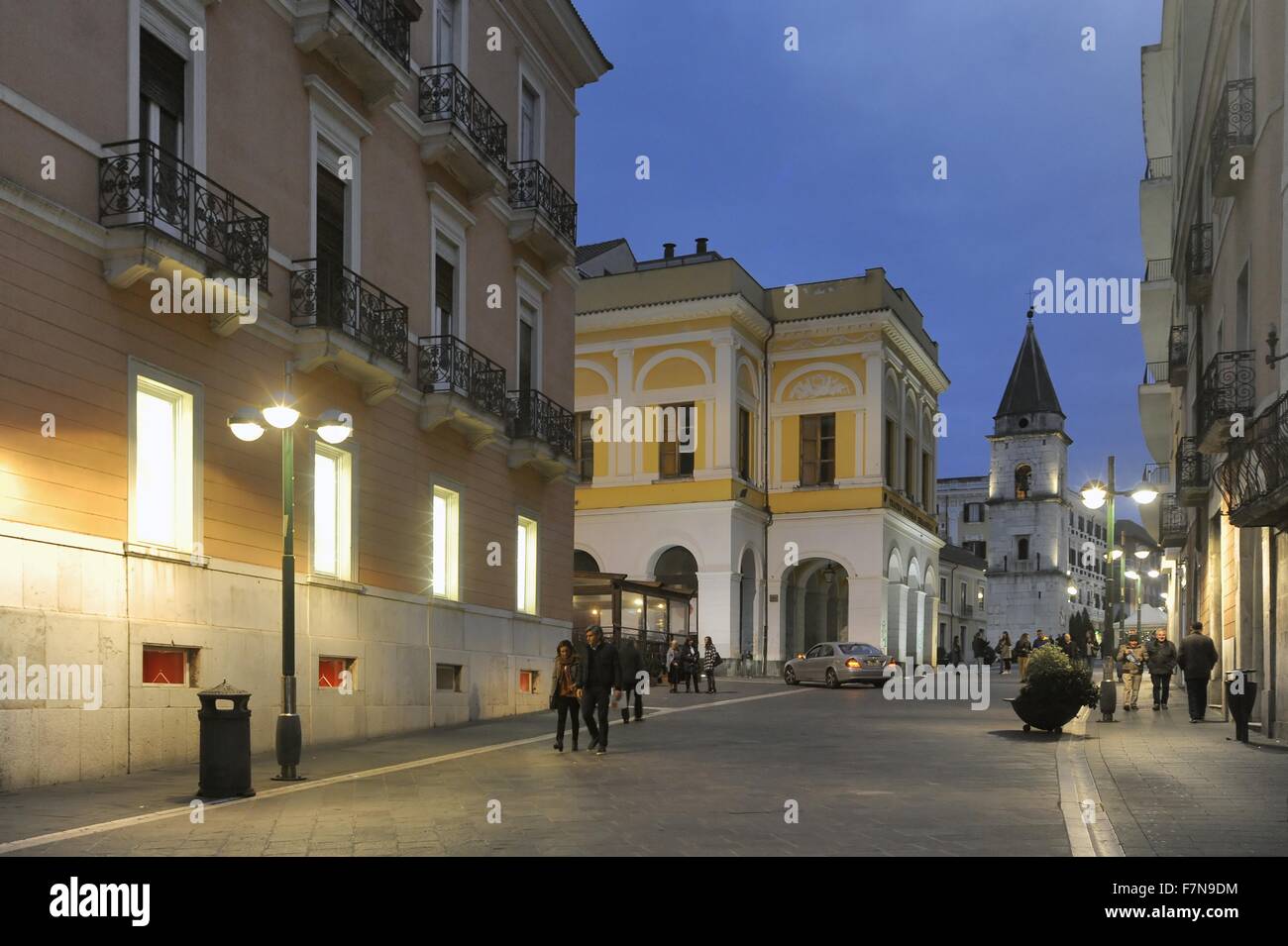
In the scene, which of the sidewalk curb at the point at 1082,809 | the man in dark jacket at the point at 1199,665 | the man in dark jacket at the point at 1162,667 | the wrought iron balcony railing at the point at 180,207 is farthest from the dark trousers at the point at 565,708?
the man in dark jacket at the point at 1162,667

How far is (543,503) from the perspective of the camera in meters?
27.9

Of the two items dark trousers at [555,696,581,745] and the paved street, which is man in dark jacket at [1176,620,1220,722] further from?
dark trousers at [555,696,581,745]

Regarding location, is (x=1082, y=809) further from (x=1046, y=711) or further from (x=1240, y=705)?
(x=1046, y=711)

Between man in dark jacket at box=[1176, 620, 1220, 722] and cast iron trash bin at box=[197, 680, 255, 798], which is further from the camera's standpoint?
man in dark jacket at box=[1176, 620, 1220, 722]

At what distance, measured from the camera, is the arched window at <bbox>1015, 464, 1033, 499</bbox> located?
334ft

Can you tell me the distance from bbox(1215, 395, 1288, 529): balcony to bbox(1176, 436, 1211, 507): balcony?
25.2 feet

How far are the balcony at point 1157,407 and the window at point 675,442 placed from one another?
14.8 meters

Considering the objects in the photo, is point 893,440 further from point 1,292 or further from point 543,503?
point 1,292

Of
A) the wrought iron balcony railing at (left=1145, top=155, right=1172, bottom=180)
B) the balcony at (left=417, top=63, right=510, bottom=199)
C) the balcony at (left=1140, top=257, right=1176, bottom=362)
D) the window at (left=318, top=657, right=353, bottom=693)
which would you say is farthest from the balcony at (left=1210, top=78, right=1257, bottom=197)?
the wrought iron balcony railing at (left=1145, top=155, right=1172, bottom=180)

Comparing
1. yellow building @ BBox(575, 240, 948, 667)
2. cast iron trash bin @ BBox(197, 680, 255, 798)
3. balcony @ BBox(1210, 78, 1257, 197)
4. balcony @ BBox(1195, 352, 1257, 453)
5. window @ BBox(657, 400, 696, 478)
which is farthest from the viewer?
window @ BBox(657, 400, 696, 478)

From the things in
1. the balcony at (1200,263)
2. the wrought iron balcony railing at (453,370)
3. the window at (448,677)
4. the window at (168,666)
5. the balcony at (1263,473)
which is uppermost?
the balcony at (1200,263)

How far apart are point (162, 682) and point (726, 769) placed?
639 centimetres

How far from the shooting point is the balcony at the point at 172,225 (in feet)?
47.2

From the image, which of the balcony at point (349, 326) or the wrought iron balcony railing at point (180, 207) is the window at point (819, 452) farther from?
the wrought iron balcony railing at point (180, 207)
